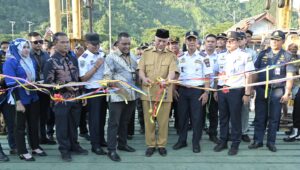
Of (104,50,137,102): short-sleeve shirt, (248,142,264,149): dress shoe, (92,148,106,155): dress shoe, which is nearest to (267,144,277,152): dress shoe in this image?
(248,142,264,149): dress shoe

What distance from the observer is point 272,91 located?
4.36 meters

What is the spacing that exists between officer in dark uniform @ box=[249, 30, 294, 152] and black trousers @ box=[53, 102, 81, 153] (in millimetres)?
2497

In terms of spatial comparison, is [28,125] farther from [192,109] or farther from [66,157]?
[192,109]

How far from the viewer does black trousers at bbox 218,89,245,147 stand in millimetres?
4305

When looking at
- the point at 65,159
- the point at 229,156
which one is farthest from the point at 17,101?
the point at 229,156

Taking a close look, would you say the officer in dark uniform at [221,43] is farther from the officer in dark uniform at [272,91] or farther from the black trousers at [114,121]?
the black trousers at [114,121]

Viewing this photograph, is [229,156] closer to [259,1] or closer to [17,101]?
[17,101]

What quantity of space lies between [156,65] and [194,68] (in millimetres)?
580

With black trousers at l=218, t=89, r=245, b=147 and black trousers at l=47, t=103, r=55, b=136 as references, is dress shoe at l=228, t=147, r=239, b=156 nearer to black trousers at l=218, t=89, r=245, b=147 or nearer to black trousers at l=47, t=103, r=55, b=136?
black trousers at l=218, t=89, r=245, b=147

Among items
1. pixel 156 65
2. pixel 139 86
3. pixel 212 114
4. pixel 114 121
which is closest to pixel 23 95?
pixel 114 121

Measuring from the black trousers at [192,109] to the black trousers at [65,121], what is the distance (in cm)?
143

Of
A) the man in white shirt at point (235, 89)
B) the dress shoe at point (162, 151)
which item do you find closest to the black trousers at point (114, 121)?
the dress shoe at point (162, 151)

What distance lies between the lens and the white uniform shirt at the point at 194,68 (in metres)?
4.48

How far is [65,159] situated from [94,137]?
492 millimetres
